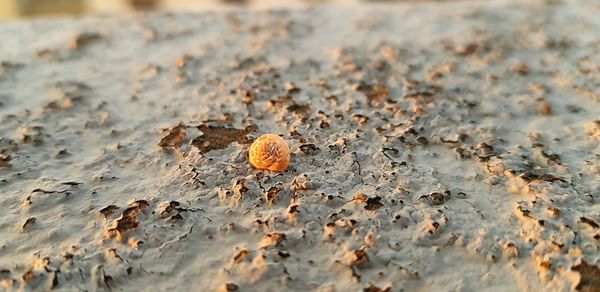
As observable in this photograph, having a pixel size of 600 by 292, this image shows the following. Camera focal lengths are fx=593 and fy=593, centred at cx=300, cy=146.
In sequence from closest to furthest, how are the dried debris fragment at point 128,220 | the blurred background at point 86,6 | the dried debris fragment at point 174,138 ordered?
the dried debris fragment at point 128,220 → the dried debris fragment at point 174,138 → the blurred background at point 86,6

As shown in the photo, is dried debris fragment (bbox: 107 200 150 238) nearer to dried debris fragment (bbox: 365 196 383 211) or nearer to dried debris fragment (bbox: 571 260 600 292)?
dried debris fragment (bbox: 365 196 383 211)

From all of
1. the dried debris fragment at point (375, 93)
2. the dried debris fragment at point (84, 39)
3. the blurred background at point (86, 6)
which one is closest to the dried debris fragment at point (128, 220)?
the dried debris fragment at point (375, 93)

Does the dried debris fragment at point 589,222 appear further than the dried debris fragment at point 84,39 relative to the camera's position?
No

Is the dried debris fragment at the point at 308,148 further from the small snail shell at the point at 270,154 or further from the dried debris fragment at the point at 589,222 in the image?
the dried debris fragment at the point at 589,222

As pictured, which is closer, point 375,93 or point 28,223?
point 28,223

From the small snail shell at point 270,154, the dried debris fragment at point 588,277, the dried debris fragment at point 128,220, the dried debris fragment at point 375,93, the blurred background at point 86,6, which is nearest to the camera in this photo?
the dried debris fragment at point 588,277

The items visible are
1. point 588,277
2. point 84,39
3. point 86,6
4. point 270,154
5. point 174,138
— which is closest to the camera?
point 588,277

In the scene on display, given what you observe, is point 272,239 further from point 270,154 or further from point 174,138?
point 174,138

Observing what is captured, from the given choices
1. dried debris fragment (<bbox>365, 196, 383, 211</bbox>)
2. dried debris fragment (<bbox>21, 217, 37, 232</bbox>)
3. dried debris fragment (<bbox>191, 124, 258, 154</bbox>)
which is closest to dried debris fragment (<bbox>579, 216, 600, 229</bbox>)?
dried debris fragment (<bbox>365, 196, 383, 211</bbox>)

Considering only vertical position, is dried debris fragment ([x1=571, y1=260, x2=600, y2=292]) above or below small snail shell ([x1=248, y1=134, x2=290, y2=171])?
below

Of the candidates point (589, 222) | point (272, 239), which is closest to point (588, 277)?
point (589, 222)
